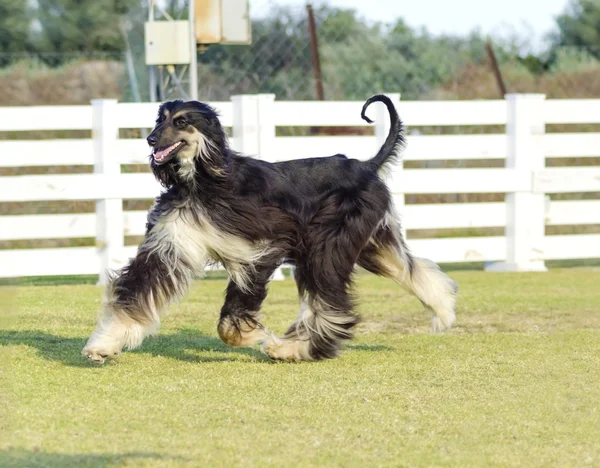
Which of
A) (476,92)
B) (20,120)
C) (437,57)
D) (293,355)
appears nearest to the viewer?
(293,355)

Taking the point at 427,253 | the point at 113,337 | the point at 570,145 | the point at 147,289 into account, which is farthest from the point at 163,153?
the point at 570,145

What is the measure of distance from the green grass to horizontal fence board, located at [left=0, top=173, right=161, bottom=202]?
188 centimetres

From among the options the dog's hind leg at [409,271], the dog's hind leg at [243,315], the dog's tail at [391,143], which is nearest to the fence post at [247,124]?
the dog's tail at [391,143]

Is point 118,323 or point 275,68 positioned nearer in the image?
point 118,323

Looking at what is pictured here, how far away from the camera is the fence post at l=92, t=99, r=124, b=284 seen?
9.06 metres

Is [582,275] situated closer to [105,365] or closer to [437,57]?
[105,365]

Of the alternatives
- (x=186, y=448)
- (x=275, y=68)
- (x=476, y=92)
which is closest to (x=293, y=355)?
(x=186, y=448)

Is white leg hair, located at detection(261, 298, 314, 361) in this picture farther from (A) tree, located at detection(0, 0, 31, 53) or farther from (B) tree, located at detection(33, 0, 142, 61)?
(A) tree, located at detection(0, 0, 31, 53)

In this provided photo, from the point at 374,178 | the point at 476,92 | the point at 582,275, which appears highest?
the point at 476,92

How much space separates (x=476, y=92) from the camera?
51.4 ft

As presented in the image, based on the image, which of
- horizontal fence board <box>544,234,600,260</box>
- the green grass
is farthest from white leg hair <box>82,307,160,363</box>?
horizontal fence board <box>544,234,600,260</box>

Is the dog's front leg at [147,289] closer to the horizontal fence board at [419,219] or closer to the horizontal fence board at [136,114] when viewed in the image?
the horizontal fence board at [419,219]

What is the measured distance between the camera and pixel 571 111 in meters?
10.2

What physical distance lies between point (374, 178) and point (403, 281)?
2.04 ft
